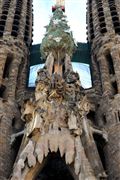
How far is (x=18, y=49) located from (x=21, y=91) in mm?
3696

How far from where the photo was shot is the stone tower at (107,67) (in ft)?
65.5

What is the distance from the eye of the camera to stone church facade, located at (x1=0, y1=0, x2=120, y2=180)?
665 inches

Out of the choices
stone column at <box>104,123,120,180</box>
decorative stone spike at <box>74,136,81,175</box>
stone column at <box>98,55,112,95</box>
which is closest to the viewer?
decorative stone spike at <box>74,136,81,175</box>

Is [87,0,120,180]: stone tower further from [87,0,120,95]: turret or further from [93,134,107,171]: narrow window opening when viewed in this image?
[93,134,107,171]: narrow window opening

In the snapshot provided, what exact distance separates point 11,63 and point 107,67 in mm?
5234

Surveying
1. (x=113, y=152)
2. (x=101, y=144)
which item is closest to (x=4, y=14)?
(x=101, y=144)

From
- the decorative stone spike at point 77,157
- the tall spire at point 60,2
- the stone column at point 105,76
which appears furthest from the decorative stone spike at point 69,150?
the tall spire at point 60,2

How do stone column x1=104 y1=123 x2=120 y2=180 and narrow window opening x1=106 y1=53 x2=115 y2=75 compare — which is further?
narrow window opening x1=106 y1=53 x2=115 y2=75

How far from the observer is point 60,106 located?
18.8 metres

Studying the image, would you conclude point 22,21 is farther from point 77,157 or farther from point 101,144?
point 77,157

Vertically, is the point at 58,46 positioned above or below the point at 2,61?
above

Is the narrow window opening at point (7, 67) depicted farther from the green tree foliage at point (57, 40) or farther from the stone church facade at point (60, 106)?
the green tree foliage at point (57, 40)

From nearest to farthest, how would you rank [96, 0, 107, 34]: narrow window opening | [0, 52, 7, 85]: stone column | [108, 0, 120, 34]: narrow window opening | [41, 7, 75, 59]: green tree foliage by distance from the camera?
1. [41, 7, 75, 59]: green tree foliage
2. [0, 52, 7, 85]: stone column
3. [108, 0, 120, 34]: narrow window opening
4. [96, 0, 107, 34]: narrow window opening

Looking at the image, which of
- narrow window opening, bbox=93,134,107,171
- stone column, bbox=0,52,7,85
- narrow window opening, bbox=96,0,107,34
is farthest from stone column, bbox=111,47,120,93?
stone column, bbox=0,52,7,85
